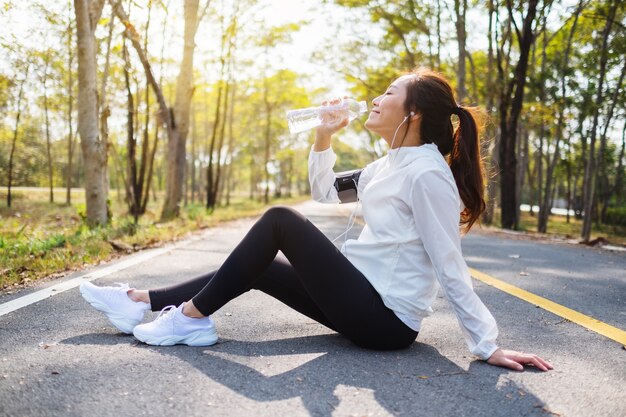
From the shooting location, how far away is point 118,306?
2793 millimetres

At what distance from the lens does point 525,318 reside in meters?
3.49

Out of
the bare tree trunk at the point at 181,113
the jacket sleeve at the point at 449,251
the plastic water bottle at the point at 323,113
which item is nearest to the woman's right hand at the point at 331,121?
the plastic water bottle at the point at 323,113

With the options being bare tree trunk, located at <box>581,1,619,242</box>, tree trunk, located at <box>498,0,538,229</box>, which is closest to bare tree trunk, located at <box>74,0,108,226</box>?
tree trunk, located at <box>498,0,538,229</box>

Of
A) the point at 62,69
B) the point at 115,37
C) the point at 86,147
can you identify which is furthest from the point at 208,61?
the point at 86,147

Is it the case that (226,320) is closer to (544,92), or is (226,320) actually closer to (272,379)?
(272,379)

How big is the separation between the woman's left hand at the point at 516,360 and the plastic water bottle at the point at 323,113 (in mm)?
1411

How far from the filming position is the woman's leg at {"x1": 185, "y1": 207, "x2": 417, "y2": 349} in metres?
2.58

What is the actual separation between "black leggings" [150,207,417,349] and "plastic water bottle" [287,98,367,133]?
61 cm

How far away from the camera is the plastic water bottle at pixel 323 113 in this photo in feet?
9.62

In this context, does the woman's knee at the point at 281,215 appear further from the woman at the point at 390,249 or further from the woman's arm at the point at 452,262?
the woman's arm at the point at 452,262

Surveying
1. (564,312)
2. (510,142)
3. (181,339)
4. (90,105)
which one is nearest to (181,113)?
(90,105)

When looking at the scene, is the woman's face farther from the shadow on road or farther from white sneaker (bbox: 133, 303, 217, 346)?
white sneaker (bbox: 133, 303, 217, 346)

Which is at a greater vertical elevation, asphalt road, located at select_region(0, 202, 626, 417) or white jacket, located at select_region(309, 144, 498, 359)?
white jacket, located at select_region(309, 144, 498, 359)

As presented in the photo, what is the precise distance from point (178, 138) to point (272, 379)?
11.4 m
